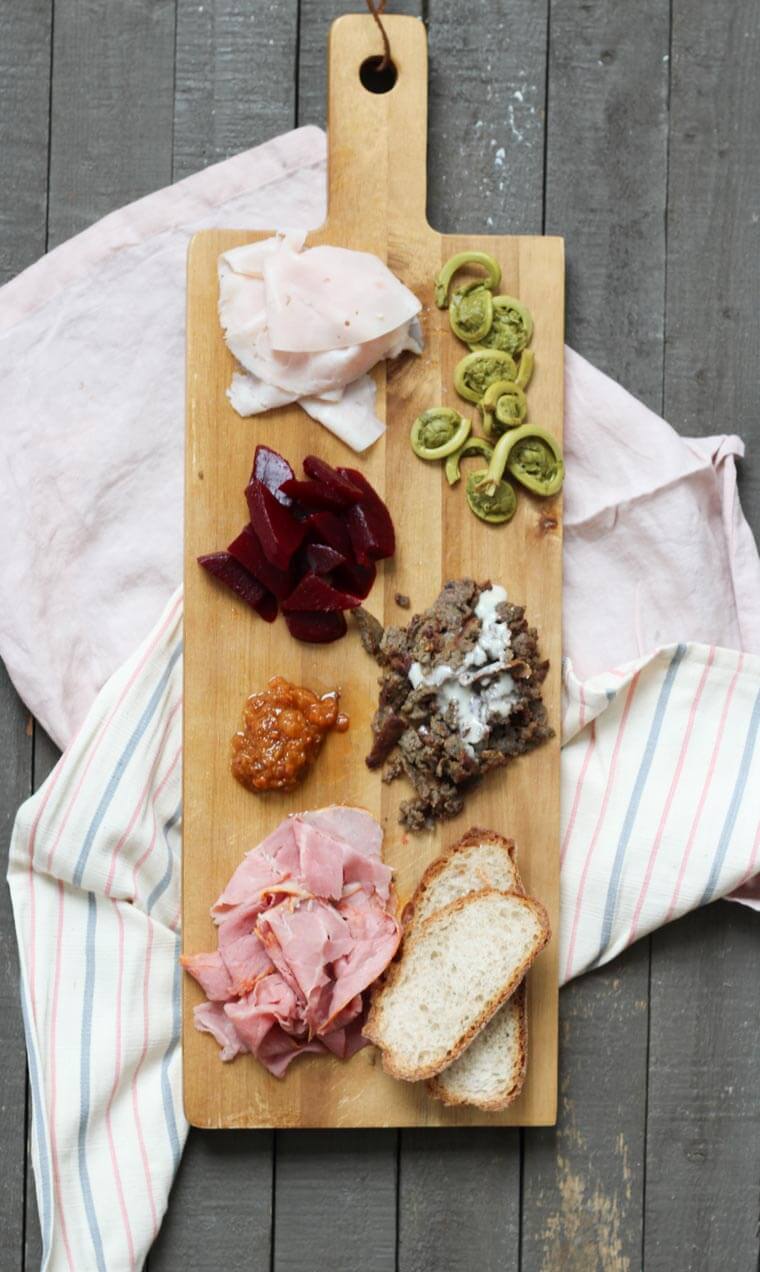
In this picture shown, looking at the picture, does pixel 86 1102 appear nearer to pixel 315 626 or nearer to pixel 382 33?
pixel 315 626

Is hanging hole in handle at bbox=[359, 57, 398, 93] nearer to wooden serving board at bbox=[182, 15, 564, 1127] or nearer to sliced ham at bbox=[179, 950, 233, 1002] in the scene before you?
wooden serving board at bbox=[182, 15, 564, 1127]

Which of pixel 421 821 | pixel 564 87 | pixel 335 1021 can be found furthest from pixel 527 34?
pixel 335 1021

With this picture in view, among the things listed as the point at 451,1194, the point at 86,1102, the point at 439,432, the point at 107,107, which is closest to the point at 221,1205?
the point at 86,1102

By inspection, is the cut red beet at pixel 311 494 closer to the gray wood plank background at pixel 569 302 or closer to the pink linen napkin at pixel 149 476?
the pink linen napkin at pixel 149 476

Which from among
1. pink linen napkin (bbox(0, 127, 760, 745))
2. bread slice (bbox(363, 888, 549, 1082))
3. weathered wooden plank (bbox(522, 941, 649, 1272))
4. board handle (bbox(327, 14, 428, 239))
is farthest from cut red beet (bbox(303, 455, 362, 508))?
weathered wooden plank (bbox(522, 941, 649, 1272))

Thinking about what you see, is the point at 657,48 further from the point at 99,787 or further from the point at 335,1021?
the point at 335,1021

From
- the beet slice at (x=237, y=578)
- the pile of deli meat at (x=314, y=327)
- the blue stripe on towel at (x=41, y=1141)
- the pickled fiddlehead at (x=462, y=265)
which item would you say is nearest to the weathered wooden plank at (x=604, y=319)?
the pickled fiddlehead at (x=462, y=265)
